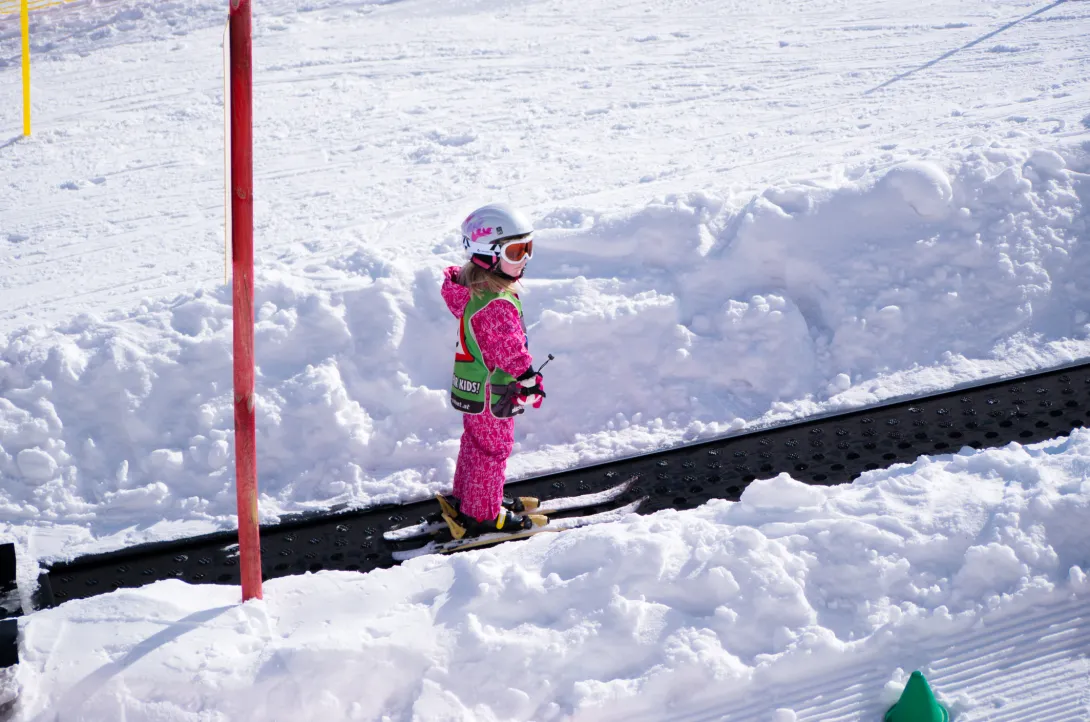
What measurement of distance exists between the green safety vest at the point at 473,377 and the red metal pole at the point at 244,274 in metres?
1.11

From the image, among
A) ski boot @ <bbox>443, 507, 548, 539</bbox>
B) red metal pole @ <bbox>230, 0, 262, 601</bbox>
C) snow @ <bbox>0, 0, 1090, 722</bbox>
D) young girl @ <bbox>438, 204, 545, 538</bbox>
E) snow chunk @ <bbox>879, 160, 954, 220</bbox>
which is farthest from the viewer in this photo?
snow chunk @ <bbox>879, 160, 954, 220</bbox>

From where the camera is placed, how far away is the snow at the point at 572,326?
3.76 metres

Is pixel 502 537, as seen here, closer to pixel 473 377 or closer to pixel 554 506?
pixel 554 506

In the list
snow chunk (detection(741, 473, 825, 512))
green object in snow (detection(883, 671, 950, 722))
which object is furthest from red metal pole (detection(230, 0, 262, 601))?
green object in snow (detection(883, 671, 950, 722))

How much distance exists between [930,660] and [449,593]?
1731 millimetres

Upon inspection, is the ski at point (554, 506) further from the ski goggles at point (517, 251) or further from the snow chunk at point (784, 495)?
the ski goggles at point (517, 251)

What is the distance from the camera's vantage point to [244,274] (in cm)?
349

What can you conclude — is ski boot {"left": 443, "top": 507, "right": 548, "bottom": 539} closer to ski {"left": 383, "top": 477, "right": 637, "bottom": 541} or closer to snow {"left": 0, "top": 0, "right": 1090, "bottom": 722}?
ski {"left": 383, "top": 477, "right": 637, "bottom": 541}

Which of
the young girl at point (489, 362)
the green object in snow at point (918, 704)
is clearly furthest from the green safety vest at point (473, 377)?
the green object in snow at point (918, 704)

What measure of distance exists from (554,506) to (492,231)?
1.44 meters

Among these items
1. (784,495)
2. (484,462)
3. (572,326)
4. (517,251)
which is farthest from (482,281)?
(572,326)

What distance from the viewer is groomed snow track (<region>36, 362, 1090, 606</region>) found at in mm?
4828

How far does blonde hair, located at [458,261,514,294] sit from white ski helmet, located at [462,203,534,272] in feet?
0.10

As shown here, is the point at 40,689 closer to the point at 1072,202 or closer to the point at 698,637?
the point at 698,637
